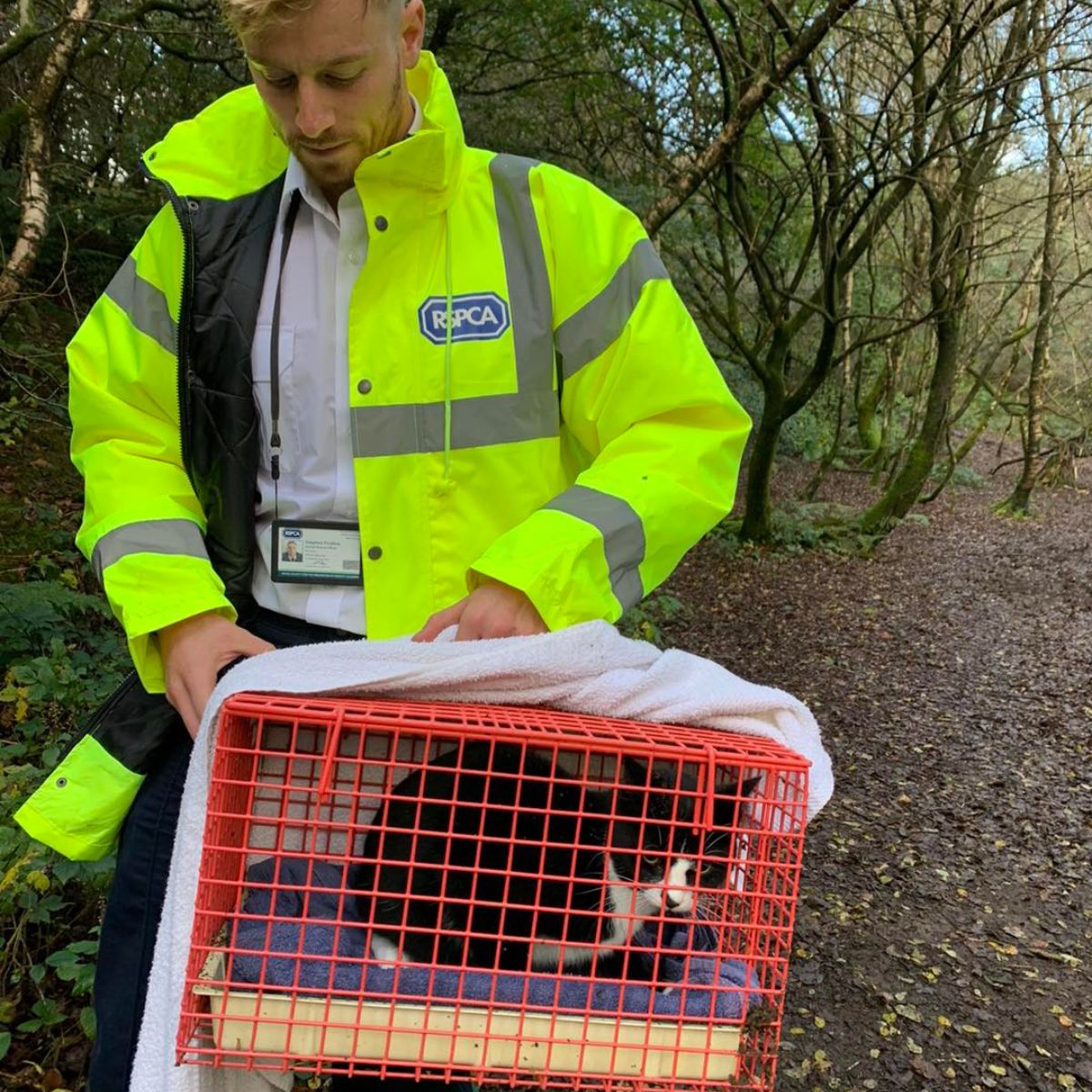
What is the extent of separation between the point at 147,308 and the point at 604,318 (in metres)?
0.87

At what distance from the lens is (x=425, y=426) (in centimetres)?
174

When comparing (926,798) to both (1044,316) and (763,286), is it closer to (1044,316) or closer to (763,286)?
(763,286)

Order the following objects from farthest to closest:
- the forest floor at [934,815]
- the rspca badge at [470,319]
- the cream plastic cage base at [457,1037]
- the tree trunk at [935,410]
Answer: the tree trunk at [935,410] → the forest floor at [934,815] → the rspca badge at [470,319] → the cream plastic cage base at [457,1037]

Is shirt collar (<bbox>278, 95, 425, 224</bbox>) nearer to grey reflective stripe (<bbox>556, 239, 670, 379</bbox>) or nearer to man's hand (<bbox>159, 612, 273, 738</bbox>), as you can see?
grey reflective stripe (<bbox>556, 239, 670, 379</bbox>)

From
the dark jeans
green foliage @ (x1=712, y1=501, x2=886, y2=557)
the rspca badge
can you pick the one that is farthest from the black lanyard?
green foliage @ (x1=712, y1=501, x2=886, y2=557)

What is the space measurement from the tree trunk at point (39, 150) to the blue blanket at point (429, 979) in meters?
3.51

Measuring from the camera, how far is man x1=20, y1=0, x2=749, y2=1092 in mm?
1655


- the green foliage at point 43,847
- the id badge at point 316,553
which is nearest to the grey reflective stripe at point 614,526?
the id badge at point 316,553

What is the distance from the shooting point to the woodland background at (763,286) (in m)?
3.40

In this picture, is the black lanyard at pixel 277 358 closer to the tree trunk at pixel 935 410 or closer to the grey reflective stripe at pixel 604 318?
the grey reflective stripe at pixel 604 318

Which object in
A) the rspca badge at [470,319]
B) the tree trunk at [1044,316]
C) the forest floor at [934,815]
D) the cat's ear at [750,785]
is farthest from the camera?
the tree trunk at [1044,316]

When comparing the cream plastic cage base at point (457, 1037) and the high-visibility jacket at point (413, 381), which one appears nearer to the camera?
the cream plastic cage base at point (457, 1037)

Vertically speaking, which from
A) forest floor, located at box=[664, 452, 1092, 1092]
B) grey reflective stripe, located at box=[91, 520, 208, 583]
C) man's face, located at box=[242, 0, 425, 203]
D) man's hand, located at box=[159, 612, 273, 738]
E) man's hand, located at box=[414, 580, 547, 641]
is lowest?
forest floor, located at box=[664, 452, 1092, 1092]

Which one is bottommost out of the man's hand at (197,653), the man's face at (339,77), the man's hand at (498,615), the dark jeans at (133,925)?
the dark jeans at (133,925)
